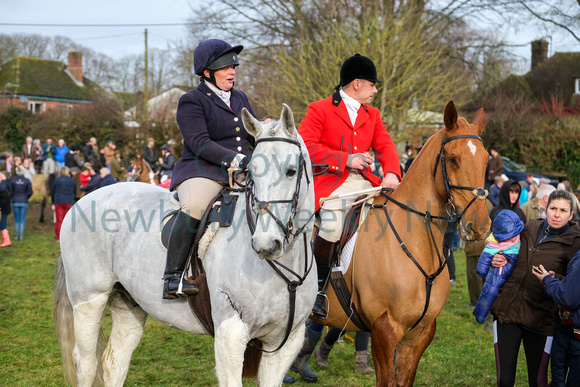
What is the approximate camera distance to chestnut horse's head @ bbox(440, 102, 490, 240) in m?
4.14

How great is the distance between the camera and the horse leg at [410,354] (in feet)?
14.9

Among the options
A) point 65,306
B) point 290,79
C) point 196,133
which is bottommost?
point 65,306

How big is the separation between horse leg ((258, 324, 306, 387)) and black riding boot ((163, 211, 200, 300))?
2.17 feet

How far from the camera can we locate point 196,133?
3994 millimetres

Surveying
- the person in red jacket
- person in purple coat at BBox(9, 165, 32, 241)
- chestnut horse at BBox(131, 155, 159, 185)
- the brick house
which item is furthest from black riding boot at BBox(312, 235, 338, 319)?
the brick house

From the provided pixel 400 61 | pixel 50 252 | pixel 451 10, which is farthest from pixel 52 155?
pixel 451 10

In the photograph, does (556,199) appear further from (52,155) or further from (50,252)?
(52,155)

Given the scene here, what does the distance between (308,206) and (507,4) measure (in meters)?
24.6

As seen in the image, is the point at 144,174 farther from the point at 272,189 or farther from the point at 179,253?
the point at 272,189

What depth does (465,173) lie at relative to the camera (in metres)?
4.25

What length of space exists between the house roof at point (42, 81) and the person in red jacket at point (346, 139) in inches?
1585

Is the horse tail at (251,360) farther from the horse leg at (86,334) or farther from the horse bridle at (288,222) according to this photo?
the horse leg at (86,334)

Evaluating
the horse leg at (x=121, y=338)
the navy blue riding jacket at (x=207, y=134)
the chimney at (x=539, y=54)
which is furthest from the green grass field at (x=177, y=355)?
the chimney at (x=539, y=54)

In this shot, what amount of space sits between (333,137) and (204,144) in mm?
1604
